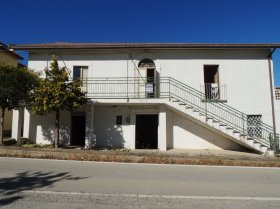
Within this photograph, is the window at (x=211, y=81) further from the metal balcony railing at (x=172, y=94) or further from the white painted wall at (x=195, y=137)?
the white painted wall at (x=195, y=137)

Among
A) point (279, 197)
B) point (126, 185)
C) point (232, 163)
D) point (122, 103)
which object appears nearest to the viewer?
point (279, 197)

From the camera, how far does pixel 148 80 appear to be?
1678 cm

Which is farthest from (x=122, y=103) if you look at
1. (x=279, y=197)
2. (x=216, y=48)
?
(x=279, y=197)

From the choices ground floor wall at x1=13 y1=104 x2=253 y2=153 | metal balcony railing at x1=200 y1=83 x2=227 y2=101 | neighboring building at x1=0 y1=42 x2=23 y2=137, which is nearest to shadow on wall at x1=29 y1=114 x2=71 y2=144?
ground floor wall at x1=13 y1=104 x2=253 y2=153

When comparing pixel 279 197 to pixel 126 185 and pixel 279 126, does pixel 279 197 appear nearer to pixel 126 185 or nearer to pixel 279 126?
pixel 126 185

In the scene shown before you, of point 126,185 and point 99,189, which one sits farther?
point 126,185

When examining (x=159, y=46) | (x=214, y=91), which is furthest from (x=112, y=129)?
(x=214, y=91)

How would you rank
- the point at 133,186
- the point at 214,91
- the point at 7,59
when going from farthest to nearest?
the point at 7,59 < the point at 214,91 < the point at 133,186

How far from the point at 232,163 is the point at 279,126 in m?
7.06

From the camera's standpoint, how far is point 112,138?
16.6 meters

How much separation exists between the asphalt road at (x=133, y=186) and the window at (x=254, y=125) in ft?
21.7

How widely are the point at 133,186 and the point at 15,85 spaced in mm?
9870

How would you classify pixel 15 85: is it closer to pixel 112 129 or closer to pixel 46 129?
pixel 46 129

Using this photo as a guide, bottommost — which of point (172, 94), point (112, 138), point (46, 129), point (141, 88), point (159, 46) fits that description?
point (112, 138)
